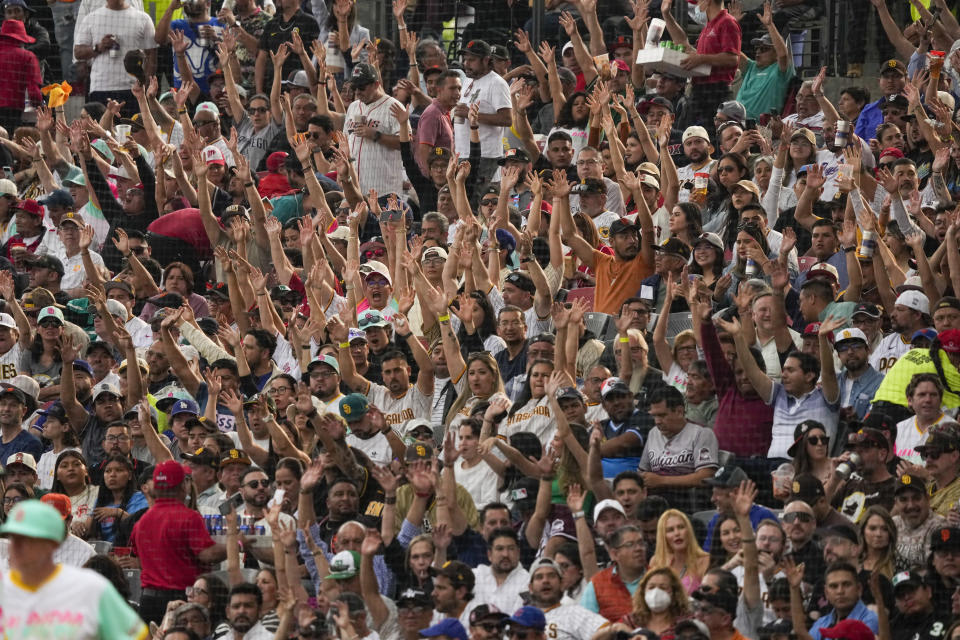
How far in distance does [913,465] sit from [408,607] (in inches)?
107

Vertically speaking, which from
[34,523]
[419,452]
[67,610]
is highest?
[34,523]

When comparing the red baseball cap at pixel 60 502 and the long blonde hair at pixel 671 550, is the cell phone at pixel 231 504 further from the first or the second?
the long blonde hair at pixel 671 550

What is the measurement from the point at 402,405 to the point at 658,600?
11.5 ft

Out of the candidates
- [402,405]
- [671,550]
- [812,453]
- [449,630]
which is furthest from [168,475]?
[812,453]

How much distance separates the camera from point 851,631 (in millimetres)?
9055

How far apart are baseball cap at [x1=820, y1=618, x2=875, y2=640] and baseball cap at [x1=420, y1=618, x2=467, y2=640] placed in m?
1.84

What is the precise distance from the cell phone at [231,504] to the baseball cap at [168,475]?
13.5 inches

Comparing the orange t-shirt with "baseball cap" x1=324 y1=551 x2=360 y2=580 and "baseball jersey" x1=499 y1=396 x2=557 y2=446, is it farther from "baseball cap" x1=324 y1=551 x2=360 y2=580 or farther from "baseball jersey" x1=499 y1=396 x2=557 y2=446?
"baseball cap" x1=324 y1=551 x2=360 y2=580

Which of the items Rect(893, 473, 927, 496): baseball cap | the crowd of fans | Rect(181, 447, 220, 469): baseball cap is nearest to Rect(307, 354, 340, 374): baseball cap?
the crowd of fans

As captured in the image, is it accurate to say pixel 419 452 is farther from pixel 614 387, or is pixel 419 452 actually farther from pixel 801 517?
pixel 801 517

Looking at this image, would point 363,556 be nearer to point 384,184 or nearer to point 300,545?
point 300,545

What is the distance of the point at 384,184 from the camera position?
15.8 metres

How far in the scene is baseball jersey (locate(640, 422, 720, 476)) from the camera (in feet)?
36.3

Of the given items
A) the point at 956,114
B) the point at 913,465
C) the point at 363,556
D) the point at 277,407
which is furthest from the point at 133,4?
the point at 913,465
